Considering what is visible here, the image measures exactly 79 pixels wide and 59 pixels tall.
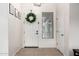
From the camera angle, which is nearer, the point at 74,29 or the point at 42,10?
the point at 74,29

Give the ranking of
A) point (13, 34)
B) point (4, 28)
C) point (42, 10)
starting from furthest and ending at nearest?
point (42, 10), point (13, 34), point (4, 28)

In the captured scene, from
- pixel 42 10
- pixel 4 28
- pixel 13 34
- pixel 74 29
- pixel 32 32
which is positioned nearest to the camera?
pixel 4 28

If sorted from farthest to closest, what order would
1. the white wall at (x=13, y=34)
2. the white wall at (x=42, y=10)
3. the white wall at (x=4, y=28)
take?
the white wall at (x=42, y=10) < the white wall at (x=13, y=34) < the white wall at (x=4, y=28)

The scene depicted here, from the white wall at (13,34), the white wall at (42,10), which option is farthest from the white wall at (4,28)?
the white wall at (42,10)

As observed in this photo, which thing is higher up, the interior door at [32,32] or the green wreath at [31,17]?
the green wreath at [31,17]

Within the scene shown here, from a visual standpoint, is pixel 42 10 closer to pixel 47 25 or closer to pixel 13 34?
pixel 47 25

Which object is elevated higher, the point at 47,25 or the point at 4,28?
the point at 47,25

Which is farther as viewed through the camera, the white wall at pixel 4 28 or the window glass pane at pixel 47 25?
the window glass pane at pixel 47 25

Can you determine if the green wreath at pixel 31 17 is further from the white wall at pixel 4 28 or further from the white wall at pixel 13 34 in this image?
the white wall at pixel 4 28

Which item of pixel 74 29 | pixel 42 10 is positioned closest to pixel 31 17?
pixel 42 10

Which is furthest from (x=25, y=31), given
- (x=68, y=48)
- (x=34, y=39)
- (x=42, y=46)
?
(x=68, y=48)

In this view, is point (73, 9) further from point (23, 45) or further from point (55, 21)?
point (23, 45)

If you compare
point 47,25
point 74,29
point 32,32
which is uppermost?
point 47,25

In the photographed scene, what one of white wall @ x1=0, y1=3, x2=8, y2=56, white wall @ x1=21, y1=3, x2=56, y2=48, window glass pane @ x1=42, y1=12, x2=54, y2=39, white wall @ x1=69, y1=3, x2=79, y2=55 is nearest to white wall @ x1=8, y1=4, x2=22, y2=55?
white wall @ x1=0, y1=3, x2=8, y2=56
